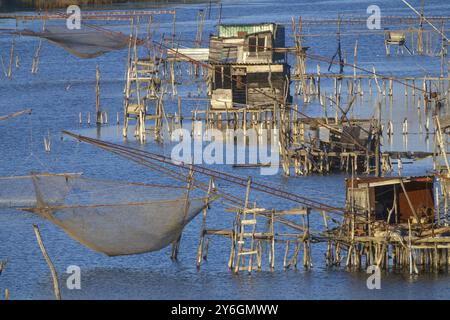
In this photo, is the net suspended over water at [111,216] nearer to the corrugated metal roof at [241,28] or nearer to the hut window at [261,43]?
the hut window at [261,43]

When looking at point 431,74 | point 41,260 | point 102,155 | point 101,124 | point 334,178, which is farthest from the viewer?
point 431,74

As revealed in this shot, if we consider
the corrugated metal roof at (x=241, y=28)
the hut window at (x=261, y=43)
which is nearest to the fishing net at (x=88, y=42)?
the hut window at (x=261, y=43)

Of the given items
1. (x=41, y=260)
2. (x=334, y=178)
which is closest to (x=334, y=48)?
(x=334, y=178)

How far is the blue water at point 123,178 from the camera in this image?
2624 centimetres

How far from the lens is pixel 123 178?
39219mm

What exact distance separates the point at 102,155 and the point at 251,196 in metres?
9.42

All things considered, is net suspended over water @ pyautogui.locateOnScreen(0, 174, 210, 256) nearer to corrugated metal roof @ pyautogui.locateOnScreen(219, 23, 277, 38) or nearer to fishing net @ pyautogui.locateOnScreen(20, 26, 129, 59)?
fishing net @ pyautogui.locateOnScreen(20, 26, 129, 59)

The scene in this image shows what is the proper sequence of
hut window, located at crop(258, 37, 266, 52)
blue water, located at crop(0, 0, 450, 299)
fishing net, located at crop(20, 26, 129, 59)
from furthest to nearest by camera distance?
hut window, located at crop(258, 37, 266, 52) < fishing net, located at crop(20, 26, 129, 59) < blue water, located at crop(0, 0, 450, 299)

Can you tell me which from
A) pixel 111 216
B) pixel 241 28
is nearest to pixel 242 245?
pixel 111 216

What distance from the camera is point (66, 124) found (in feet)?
162

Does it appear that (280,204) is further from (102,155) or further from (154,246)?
(102,155)

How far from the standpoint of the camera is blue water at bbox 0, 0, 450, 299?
86.1 ft

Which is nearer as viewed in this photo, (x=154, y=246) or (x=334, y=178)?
(x=154, y=246)

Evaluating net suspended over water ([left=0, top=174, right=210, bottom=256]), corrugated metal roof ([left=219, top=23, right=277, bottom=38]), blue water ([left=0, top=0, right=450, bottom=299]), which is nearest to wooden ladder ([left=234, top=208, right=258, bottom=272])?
blue water ([left=0, top=0, right=450, bottom=299])
